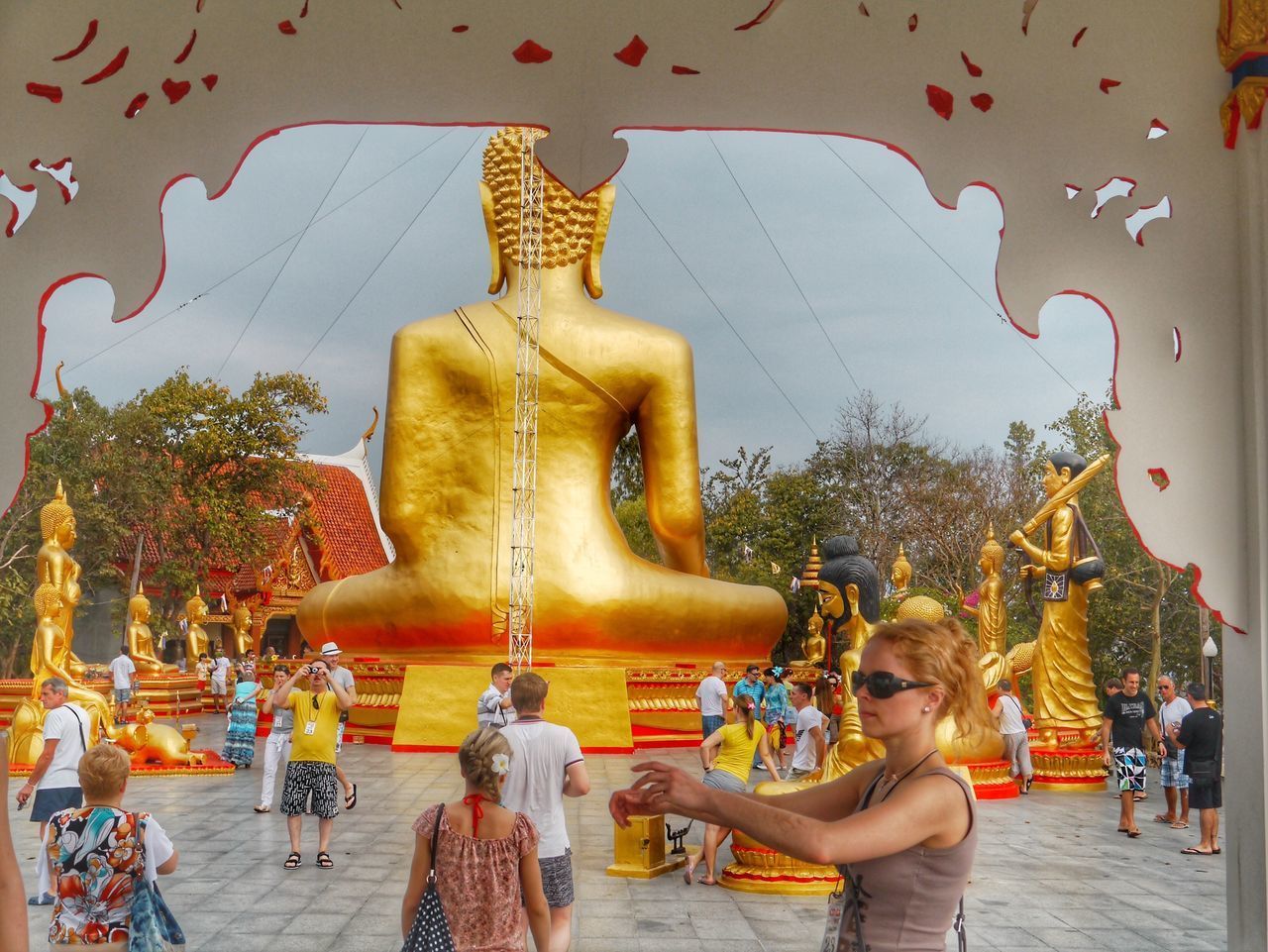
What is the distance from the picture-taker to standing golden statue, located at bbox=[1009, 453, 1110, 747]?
13.0 meters

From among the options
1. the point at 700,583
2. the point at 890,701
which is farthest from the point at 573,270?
the point at 890,701

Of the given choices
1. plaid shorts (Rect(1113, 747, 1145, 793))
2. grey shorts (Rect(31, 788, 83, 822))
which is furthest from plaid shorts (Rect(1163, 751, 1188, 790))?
grey shorts (Rect(31, 788, 83, 822))

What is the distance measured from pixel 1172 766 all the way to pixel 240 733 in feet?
29.2

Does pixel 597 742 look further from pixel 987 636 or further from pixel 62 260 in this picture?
pixel 62 260

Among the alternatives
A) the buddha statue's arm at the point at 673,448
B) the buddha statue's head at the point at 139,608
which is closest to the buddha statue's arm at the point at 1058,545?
the buddha statue's arm at the point at 673,448

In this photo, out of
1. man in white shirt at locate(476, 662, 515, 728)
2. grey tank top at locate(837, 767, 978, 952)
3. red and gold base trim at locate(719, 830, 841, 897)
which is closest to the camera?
grey tank top at locate(837, 767, 978, 952)

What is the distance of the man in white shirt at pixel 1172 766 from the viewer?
Result: 1017cm

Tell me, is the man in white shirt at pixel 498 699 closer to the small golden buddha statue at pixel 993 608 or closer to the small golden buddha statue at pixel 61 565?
the small golden buddha statue at pixel 61 565

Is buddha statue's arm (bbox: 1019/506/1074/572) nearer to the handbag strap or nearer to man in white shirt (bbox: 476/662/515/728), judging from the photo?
man in white shirt (bbox: 476/662/515/728)

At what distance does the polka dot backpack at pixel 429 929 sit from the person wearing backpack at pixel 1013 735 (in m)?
8.99

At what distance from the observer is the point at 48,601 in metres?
13.1

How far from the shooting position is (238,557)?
1066 inches

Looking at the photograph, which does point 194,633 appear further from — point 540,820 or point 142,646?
point 540,820

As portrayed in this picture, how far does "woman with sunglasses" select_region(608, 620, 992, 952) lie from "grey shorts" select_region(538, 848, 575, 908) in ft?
8.69
